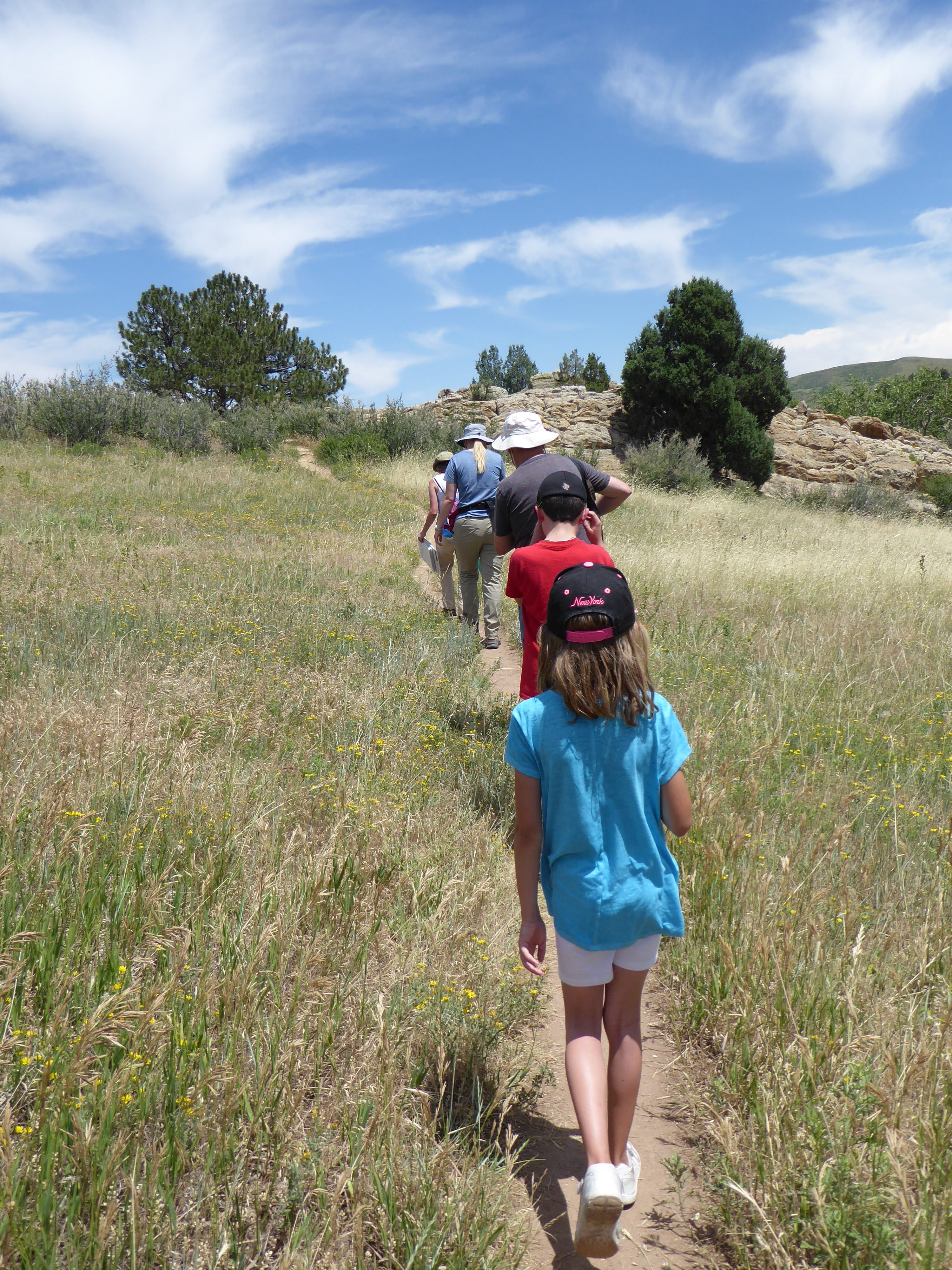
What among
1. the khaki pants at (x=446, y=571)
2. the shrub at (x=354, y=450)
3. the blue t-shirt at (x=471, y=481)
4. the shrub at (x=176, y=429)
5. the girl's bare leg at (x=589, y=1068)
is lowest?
the girl's bare leg at (x=589, y=1068)

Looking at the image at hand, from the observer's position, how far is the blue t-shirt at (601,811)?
2.00m

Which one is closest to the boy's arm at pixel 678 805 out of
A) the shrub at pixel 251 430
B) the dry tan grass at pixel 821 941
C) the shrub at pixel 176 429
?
the dry tan grass at pixel 821 941

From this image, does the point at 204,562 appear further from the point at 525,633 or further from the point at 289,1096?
the point at 289,1096

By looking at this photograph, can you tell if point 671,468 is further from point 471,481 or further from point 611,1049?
point 611,1049

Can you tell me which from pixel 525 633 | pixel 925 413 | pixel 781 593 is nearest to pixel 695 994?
pixel 525 633

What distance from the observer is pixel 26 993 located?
2.24m

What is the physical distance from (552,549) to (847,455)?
93.9 ft

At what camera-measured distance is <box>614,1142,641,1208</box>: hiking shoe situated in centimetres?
210

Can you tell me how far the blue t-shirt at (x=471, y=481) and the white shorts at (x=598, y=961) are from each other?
541 centimetres

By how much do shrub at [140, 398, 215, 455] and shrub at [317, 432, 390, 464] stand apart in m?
3.56

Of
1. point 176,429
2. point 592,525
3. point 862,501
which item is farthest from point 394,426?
point 592,525

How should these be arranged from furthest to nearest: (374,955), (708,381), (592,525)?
(708,381) < (592,525) < (374,955)

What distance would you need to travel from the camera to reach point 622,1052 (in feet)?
6.82

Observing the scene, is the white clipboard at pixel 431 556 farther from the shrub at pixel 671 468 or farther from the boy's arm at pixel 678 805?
the shrub at pixel 671 468
